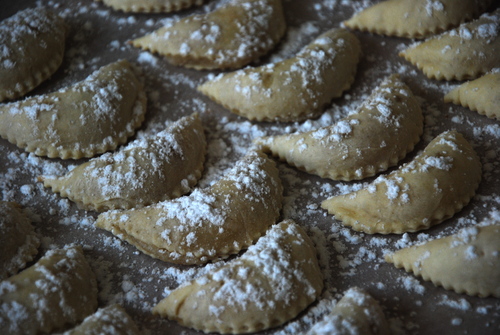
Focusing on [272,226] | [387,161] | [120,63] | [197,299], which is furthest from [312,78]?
[197,299]

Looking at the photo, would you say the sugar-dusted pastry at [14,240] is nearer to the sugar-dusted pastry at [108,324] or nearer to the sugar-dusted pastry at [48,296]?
the sugar-dusted pastry at [48,296]

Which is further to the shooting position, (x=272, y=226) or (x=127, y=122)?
(x=127, y=122)

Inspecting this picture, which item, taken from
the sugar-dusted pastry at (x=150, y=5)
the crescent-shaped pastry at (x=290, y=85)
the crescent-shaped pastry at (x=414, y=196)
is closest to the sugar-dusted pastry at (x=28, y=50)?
the sugar-dusted pastry at (x=150, y=5)

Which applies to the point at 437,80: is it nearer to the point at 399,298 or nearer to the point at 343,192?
the point at 343,192

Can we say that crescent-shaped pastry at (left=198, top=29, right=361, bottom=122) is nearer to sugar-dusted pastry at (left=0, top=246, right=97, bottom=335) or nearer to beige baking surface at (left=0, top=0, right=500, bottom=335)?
beige baking surface at (left=0, top=0, right=500, bottom=335)

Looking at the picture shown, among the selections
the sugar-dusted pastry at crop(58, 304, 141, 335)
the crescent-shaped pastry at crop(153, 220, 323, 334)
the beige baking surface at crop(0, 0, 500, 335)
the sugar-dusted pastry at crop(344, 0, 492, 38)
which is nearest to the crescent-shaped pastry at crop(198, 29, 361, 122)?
the beige baking surface at crop(0, 0, 500, 335)

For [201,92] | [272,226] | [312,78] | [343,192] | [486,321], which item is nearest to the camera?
[486,321]

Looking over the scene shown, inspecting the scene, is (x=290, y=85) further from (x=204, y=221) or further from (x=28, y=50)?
(x=28, y=50)
